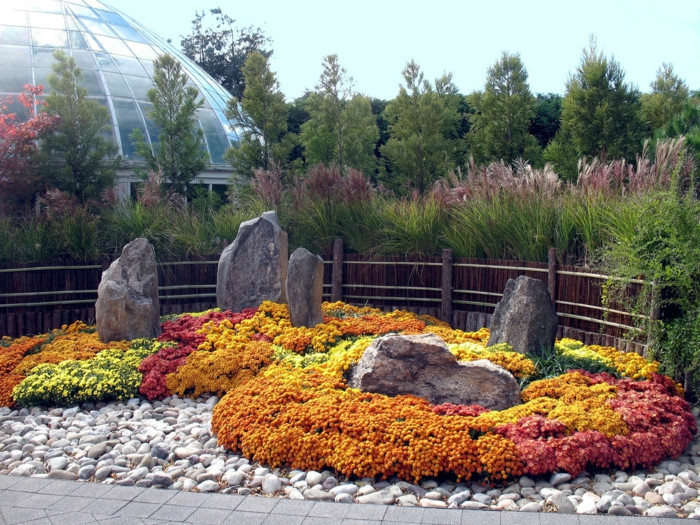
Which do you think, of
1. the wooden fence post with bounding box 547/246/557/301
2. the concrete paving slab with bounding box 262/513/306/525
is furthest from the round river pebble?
the wooden fence post with bounding box 547/246/557/301

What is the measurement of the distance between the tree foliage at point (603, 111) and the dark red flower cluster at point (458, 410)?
34.8 ft

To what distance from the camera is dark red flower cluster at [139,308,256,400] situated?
22.2 feet

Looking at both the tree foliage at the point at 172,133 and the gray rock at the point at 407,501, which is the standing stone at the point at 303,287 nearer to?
the gray rock at the point at 407,501

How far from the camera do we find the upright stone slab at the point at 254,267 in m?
9.39

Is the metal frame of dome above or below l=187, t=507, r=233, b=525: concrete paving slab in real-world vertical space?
above

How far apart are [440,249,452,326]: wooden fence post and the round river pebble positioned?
4.26 meters

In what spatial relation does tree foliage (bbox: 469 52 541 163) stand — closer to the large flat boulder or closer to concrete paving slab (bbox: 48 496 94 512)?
the large flat boulder

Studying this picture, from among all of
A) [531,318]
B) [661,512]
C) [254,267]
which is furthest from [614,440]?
[254,267]

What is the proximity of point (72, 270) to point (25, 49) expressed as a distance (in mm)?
11438

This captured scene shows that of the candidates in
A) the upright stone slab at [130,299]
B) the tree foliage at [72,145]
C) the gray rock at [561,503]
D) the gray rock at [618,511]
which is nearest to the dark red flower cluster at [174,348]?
the upright stone slab at [130,299]

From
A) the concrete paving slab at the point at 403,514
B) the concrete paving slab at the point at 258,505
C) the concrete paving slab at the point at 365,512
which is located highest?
the concrete paving slab at the point at 403,514

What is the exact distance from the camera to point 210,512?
4125mm

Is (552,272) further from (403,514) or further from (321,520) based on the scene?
(321,520)

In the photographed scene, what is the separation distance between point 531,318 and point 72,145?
33.8 feet
